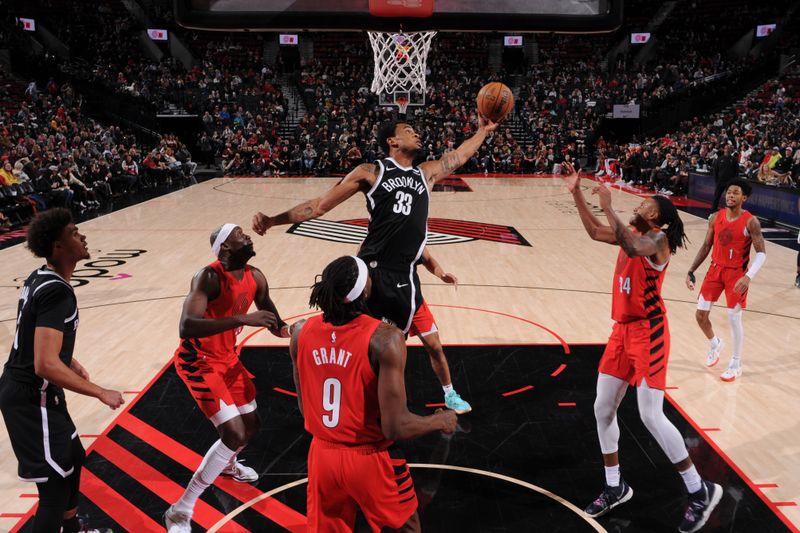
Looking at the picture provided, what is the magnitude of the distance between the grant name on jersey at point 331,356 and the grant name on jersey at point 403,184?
2.15 metres

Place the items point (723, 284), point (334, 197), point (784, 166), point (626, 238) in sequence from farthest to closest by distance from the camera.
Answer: point (784, 166)
point (723, 284)
point (334, 197)
point (626, 238)

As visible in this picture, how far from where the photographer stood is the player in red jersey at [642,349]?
3744mm

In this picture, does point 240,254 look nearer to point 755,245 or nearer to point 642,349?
point 642,349

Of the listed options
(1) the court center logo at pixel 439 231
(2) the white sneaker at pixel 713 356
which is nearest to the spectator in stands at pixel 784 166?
(1) the court center logo at pixel 439 231

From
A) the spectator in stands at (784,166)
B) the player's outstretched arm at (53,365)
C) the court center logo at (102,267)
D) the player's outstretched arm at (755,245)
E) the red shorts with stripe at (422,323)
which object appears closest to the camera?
the player's outstretched arm at (53,365)

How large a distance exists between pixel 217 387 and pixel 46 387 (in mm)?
899

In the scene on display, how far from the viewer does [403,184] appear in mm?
4625

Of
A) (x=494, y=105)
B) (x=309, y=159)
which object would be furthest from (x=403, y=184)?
(x=309, y=159)

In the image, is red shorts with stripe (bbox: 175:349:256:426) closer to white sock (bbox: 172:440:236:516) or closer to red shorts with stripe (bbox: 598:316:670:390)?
white sock (bbox: 172:440:236:516)

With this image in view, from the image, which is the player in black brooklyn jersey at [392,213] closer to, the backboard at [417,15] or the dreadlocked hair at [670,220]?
the dreadlocked hair at [670,220]

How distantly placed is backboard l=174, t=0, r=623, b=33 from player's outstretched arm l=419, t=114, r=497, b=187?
1.33 metres

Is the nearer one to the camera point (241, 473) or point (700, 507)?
point (700, 507)

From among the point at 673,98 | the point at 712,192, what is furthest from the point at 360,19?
the point at 673,98

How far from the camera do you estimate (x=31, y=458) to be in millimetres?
3045
